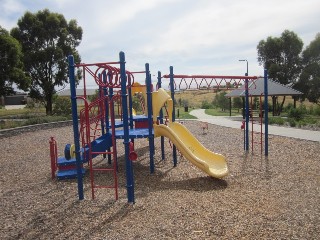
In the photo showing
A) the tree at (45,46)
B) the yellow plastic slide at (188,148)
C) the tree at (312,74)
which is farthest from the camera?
the tree at (312,74)

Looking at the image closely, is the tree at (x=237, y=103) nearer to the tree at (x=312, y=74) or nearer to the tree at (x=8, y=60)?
the tree at (x=312, y=74)

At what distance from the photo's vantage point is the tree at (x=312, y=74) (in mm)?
32269

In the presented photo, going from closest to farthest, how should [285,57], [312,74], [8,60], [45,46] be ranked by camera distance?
[8,60] < [45,46] < [312,74] < [285,57]

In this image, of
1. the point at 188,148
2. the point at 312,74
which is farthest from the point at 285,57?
the point at 188,148

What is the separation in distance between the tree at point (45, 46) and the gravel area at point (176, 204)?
780 inches

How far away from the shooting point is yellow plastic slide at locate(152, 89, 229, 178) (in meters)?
7.04

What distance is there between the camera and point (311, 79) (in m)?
33.1

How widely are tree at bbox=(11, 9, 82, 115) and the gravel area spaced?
65.0 ft

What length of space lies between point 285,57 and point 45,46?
1042 inches

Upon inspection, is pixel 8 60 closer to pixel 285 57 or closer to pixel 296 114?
pixel 296 114

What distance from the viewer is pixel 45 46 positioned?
27.4 metres

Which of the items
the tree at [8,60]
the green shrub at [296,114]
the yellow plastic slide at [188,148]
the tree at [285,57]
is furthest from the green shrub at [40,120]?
the tree at [285,57]

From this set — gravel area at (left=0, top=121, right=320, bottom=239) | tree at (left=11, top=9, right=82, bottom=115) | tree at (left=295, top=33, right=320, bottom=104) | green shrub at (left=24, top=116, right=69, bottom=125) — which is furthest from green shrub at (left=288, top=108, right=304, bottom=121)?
tree at (left=11, top=9, right=82, bottom=115)

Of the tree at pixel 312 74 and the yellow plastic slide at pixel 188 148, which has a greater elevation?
the tree at pixel 312 74
